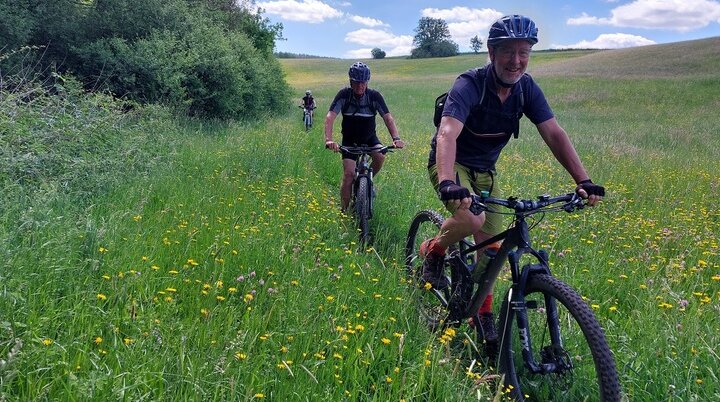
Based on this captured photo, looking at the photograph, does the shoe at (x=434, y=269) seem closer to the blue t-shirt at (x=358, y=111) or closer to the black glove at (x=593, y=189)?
the black glove at (x=593, y=189)

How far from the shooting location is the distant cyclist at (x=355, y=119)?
640cm

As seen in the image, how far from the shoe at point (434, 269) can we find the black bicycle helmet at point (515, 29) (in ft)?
5.68

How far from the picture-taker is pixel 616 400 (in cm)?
237

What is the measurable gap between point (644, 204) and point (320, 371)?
6.01 m

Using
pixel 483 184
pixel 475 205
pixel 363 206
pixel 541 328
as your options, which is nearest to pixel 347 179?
pixel 363 206

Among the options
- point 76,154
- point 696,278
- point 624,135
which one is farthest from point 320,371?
point 624,135

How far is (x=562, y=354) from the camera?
9.09ft

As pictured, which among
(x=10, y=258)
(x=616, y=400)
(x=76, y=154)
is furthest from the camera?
(x=76, y=154)

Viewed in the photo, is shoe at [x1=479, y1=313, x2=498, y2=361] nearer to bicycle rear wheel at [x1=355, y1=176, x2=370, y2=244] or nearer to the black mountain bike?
the black mountain bike

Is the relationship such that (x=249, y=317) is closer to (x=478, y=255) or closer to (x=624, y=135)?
(x=478, y=255)

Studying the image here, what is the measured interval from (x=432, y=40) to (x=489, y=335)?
401 ft

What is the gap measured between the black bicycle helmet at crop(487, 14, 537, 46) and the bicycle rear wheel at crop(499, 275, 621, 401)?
4.88ft

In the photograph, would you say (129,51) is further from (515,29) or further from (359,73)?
(515,29)

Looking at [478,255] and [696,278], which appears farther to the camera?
[696,278]
